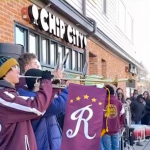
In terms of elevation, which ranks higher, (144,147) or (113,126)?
(113,126)

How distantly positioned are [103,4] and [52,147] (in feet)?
31.9

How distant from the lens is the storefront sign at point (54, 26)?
5.86 metres

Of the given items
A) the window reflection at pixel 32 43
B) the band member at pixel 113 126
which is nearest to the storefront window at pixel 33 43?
the window reflection at pixel 32 43

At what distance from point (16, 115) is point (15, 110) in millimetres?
42

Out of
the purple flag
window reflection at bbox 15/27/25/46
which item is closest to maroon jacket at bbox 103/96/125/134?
window reflection at bbox 15/27/25/46

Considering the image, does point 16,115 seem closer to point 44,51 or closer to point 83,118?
point 83,118

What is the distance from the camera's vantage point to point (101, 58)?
11516mm

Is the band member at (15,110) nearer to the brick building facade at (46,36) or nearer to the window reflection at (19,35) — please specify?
the brick building facade at (46,36)

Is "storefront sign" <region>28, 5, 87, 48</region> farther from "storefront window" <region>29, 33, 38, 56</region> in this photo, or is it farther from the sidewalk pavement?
the sidewalk pavement

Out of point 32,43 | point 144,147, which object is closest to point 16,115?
point 32,43

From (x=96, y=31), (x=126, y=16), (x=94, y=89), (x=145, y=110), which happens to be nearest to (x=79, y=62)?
(x=96, y=31)

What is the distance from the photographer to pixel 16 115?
2471mm

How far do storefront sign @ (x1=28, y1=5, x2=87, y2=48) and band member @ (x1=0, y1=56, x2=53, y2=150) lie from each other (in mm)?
3349

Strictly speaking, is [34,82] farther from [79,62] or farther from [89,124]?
[79,62]
